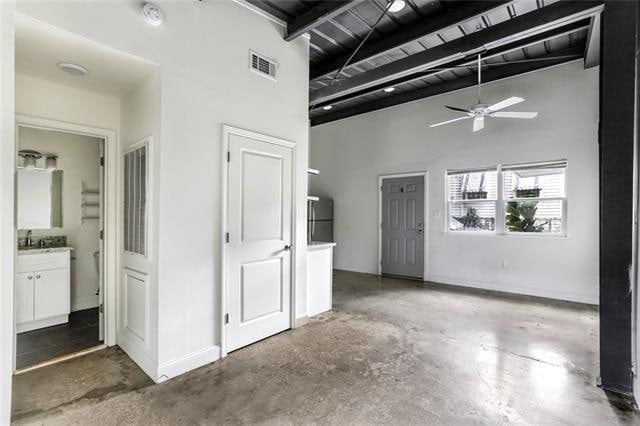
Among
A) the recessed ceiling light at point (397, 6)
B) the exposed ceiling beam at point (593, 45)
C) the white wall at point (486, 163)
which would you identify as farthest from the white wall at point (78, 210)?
the exposed ceiling beam at point (593, 45)

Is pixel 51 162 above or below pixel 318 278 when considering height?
above

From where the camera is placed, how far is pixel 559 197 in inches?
195

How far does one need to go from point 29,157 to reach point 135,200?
208 cm

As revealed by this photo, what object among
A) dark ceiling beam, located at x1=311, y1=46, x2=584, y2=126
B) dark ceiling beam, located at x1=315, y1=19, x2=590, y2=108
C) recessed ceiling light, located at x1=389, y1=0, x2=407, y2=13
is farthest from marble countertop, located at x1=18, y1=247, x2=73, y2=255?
dark ceiling beam, located at x1=311, y1=46, x2=584, y2=126

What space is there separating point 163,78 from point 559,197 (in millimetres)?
5733

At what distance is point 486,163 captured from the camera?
551 centimetres

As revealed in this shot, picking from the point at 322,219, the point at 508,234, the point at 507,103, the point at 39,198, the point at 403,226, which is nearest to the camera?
the point at 507,103

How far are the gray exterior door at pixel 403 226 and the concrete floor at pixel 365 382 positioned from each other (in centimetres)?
255

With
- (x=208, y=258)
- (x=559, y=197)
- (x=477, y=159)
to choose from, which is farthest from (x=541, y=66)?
(x=208, y=258)

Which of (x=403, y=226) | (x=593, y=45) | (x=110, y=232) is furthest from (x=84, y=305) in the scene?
(x=593, y=45)

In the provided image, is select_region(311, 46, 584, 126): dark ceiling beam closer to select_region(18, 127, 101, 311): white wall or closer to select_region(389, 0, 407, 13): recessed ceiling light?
select_region(389, 0, 407, 13): recessed ceiling light

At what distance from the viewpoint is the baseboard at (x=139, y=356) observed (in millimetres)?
2545

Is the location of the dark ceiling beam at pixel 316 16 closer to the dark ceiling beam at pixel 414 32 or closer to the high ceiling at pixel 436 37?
the high ceiling at pixel 436 37

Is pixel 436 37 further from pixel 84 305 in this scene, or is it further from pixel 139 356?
pixel 84 305
